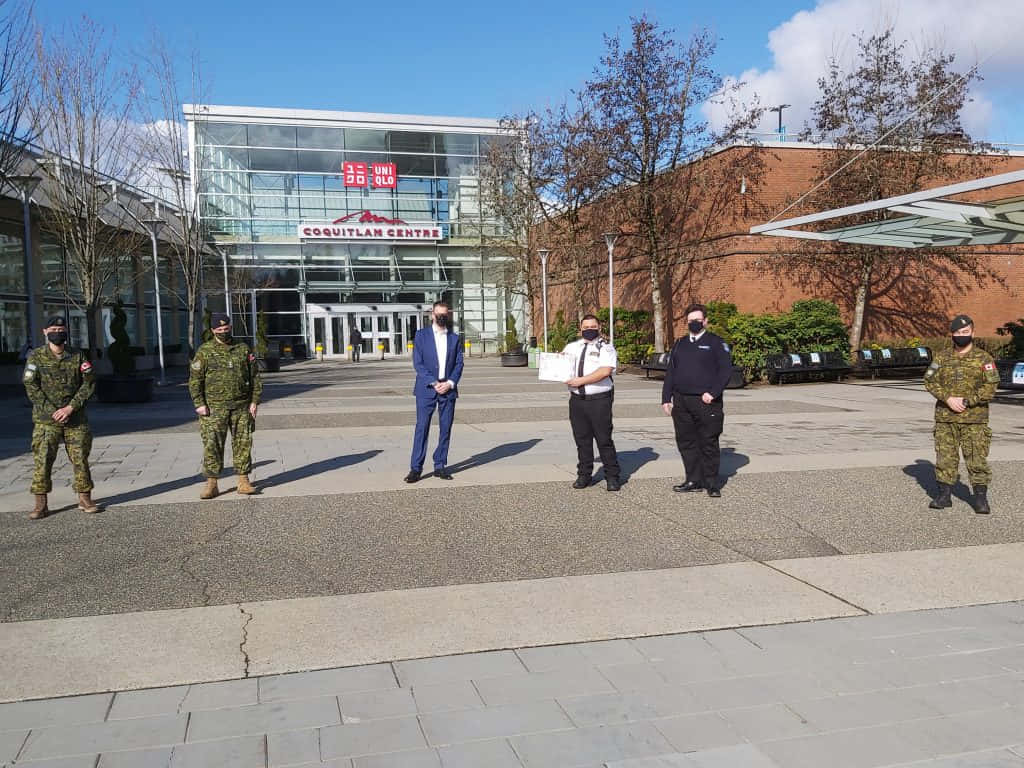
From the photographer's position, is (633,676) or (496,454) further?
(496,454)

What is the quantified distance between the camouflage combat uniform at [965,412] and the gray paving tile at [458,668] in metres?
4.92

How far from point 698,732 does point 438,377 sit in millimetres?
6094

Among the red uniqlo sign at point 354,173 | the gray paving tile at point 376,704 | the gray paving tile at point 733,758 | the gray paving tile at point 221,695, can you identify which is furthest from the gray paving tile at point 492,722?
the red uniqlo sign at point 354,173

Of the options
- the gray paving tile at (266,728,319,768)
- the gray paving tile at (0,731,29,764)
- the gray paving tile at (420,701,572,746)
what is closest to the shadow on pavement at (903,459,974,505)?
the gray paving tile at (420,701,572,746)

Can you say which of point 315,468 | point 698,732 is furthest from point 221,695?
point 315,468

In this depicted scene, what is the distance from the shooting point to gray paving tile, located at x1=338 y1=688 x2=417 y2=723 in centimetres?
344

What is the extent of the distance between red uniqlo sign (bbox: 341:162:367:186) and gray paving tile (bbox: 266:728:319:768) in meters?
43.6

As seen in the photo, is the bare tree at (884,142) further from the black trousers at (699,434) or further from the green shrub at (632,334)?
the black trousers at (699,434)

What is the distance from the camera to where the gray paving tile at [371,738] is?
3146 mm

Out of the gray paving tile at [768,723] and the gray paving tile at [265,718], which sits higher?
the gray paving tile at [265,718]

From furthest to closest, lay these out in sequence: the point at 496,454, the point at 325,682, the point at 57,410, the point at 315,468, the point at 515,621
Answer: the point at 496,454 → the point at 315,468 → the point at 57,410 → the point at 515,621 → the point at 325,682

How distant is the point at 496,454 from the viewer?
10625 millimetres

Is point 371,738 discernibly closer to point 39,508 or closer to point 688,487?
point 39,508

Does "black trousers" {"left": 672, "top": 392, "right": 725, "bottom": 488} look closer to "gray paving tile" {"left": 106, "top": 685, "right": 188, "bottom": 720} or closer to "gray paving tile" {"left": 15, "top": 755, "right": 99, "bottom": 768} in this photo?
"gray paving tile" {"left": 106, "top": 685, "right": 188, "bottom": 720}
